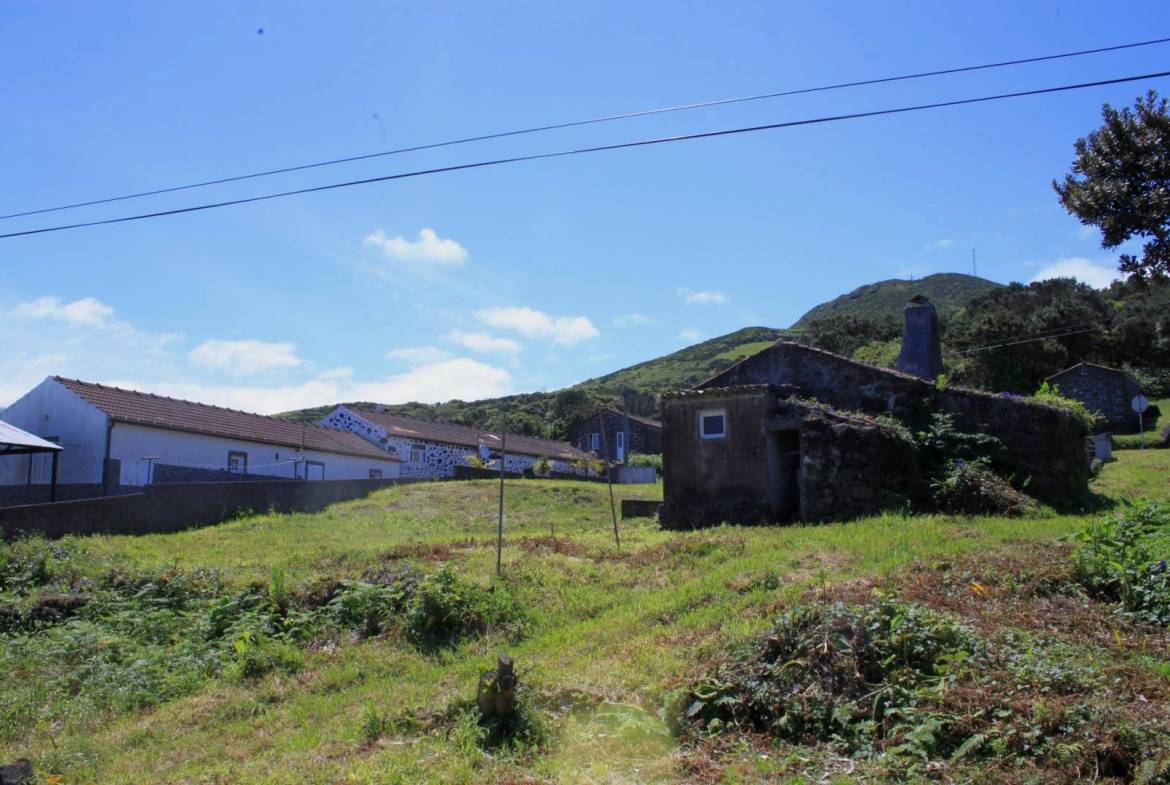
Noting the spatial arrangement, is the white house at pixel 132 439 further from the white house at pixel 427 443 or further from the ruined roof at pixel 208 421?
the white house at pixel 427 443

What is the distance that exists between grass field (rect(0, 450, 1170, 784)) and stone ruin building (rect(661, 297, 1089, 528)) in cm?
199

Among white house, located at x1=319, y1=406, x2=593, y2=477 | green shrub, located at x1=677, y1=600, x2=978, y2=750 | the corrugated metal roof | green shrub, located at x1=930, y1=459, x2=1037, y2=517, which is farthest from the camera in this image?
white house, located at x1=319, y1=406, x2=593, y2=477

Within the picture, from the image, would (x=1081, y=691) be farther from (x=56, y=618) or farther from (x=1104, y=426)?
(x=1104, y=426)

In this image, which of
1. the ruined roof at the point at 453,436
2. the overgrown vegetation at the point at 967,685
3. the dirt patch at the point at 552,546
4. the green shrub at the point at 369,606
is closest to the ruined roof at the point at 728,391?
the dirt patch at the point at 552,546

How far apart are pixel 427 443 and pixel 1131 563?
36133mm

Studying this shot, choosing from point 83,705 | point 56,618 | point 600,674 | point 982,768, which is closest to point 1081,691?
point 982,768

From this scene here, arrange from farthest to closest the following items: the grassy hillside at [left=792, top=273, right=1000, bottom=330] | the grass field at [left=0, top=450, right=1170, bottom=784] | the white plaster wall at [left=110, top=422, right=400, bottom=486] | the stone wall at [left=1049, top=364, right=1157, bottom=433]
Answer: the grassy hillside at [left=792, top=273, right=1000, bottom=330], the stone wall at [left=1049, top=364, right=1157, bottom=433], the white plaster wall at [left=110, top=422, right=400, bottom=486], the grass field at [left=0, top=450, right=1170, bottom=784]

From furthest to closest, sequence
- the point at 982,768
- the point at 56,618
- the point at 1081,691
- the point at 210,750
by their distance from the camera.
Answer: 1. the point at 56,618
2. the point at 210,750
3. the point at 1081,691
4. the point at 982,768

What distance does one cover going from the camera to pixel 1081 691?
6168 mm

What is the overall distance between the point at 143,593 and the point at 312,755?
7.55 metres

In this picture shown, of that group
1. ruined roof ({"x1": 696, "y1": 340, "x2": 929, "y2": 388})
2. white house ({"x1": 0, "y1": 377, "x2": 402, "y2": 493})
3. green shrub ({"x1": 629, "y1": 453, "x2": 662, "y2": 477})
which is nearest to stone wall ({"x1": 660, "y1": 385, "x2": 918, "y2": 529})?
ruined roof ({"x1": 696, "y1": 340, "x2": 929, "y2": 388})

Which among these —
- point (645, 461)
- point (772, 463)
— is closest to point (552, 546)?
point (772, 463)

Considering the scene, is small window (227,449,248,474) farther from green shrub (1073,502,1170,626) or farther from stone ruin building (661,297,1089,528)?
green shrub (1073,502,1170,626)

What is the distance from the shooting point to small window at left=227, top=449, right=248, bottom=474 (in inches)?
1161
